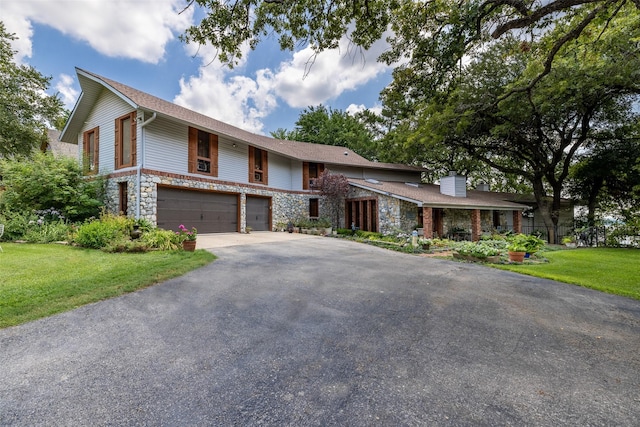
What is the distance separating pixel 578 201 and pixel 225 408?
25441 millimetres

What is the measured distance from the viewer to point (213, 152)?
13.9 m

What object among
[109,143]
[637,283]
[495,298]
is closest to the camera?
[495,298]

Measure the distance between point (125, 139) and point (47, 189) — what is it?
A: 3.40 meters

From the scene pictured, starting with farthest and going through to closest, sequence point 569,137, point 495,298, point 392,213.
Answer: point 569,137
point 392,213
point 495,298

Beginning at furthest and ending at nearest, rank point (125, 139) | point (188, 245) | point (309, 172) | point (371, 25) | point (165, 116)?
1. point (309, 172)
2. point (125, 139)
3. point (165, 116)
4. point (188, 245)
5. point (371, 25)

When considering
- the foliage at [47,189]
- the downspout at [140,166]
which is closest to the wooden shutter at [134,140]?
the downspout at [140,166]

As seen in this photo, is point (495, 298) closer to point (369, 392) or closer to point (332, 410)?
point (369, 392)

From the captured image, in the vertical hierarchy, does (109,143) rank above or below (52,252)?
above

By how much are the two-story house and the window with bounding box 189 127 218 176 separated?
0.05 m

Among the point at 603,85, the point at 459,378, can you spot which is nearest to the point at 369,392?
the point at 459,378

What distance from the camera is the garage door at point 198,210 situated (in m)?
12.1

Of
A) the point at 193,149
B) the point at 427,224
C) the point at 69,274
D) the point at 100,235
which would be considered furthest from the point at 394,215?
the point at 69,274

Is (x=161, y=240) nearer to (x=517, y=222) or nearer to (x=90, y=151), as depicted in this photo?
(x=90, y=151)

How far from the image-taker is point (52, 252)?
24.9ft
